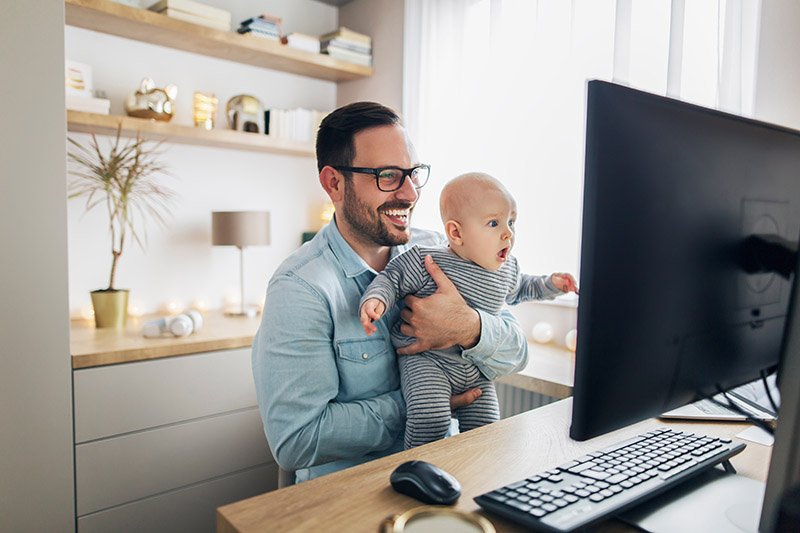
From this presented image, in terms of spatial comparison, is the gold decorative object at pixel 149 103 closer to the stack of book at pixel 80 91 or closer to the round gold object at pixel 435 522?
the stack of book at pixel 80 91

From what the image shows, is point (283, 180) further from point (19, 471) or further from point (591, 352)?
point (591, 352)

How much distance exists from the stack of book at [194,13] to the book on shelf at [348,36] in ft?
2.22

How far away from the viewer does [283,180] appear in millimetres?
3396

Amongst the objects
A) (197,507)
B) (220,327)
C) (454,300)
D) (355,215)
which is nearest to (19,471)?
(197,507)

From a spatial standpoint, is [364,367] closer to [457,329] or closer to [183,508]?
[457,329]

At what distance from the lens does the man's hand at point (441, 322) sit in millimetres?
1285

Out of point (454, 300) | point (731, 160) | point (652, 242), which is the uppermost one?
point (731, 160)

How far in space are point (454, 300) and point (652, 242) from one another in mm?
714

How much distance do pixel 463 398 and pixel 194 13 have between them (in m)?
2.40

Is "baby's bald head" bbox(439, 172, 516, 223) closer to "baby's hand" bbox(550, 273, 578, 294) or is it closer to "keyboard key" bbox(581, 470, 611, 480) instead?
"baby's hand" bbox(550, 273, 578, 294)

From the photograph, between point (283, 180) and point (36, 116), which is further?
point (283, 180)

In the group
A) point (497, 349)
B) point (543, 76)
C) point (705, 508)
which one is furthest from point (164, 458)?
point (543, 76)

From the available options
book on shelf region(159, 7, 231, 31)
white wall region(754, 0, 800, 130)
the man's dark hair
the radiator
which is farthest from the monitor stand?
book on shelf region(159, 7, 231, 31)

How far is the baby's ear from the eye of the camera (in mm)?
1414
